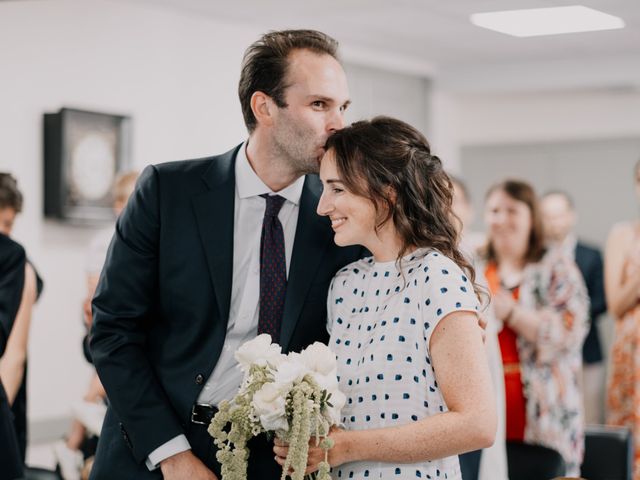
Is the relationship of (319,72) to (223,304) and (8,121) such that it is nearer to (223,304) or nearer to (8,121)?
(223,304)

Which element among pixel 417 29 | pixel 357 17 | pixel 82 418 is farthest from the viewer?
pixel 417 29

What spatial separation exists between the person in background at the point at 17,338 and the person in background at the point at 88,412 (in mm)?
264

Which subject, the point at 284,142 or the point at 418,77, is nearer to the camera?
the point at 284,142

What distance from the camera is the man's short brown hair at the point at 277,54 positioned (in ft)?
9.16

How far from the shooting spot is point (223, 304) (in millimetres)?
2627

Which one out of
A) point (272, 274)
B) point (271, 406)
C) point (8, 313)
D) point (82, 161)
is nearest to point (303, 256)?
point (272, 274)

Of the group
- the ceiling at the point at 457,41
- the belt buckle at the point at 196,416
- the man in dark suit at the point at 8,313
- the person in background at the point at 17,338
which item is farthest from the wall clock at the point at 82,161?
the belt buckle at the point at 196,416

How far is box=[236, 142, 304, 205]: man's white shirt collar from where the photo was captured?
9.10 feet

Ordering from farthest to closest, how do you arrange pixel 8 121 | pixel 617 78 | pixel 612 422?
pixel 617 78, pixel 8 121, pixel 612 422

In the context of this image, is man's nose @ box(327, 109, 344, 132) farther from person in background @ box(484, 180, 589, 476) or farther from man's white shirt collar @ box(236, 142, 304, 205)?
person in background @ box(484, 180, 589, 476)

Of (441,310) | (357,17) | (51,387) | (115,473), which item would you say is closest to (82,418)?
(51,387)

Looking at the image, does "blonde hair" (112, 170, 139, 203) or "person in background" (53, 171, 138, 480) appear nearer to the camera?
"person in background" (53, 171, 138, 480)

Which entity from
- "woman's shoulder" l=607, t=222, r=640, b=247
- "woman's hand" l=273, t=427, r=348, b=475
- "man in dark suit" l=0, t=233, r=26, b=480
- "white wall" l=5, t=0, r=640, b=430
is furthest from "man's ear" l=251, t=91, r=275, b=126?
"white wall" l=5, t=0, r=640, b=430

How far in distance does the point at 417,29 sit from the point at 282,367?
5589 mm
